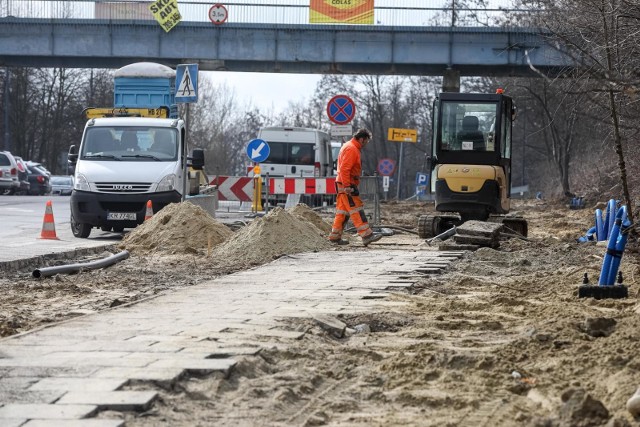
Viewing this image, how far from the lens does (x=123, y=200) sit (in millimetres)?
22172

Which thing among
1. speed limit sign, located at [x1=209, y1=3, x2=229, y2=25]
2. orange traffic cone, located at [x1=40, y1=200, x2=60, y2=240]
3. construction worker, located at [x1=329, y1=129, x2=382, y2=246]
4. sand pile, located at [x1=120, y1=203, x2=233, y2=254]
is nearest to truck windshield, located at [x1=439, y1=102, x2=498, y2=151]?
construction worker, located at [x1=329, y1=129, x2=382, y2=246]

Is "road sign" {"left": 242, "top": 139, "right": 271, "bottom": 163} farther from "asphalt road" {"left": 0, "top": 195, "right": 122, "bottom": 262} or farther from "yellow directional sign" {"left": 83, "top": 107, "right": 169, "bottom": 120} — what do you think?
"asphalt road" {"left": 0, "top": 195, "right": 122, "bottom": 262}

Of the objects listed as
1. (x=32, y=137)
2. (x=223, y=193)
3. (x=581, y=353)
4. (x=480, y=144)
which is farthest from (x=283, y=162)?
(x=32, y=137)

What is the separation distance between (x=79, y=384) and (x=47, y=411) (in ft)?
1.98

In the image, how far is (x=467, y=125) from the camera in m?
23.8

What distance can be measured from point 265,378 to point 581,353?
1971 millimetres

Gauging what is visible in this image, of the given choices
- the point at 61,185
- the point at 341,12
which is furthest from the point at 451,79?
the point at 61,185

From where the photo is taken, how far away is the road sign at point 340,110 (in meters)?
24.5

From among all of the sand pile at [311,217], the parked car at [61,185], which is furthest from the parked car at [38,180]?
the sand pile at [311,217]

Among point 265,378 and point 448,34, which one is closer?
point 265,378

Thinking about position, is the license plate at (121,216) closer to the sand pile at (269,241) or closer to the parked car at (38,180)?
the sand pile at (269,241)

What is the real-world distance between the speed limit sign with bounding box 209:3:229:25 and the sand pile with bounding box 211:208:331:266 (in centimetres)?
2902

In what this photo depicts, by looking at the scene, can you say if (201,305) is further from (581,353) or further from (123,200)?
(123,200)

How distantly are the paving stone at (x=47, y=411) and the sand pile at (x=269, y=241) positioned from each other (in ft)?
33.6
